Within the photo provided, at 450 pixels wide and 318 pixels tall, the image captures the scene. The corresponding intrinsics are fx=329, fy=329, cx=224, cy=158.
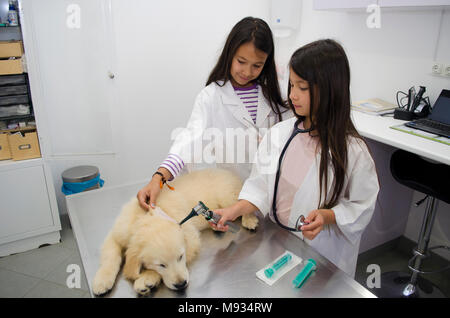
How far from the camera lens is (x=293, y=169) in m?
1.11

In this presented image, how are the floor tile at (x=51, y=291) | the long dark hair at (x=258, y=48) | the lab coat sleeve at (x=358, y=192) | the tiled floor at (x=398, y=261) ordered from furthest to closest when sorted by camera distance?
1. the tiled floor at (x=398, y=261)
2. the floor tile at (x=51, y=291)
3. the long dark hair at (x=258, y=48)
4. the lab coat sleeve at (x=358, y=192)

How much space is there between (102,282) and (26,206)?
5.92 ft

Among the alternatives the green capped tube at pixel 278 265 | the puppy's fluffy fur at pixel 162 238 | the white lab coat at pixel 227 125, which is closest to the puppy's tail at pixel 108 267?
the puppy's fluffy fur at pixel 162 238

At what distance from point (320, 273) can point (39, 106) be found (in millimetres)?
2019

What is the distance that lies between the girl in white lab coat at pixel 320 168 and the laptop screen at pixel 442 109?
1.16 meters

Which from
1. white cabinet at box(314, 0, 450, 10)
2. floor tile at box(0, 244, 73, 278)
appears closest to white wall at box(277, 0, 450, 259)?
white cabinet at box(314, 0, 450, 10)

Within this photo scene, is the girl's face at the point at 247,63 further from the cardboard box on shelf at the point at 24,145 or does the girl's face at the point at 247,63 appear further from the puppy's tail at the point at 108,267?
the cardboard box on shelf at the point at 24,145

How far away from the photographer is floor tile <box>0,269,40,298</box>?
199cm

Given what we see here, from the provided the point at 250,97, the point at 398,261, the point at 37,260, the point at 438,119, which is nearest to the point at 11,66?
the point at 37,260

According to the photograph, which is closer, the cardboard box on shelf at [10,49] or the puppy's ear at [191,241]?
the puppy's ear at [191,241]

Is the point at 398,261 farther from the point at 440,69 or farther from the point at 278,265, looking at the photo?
the point at 278,265

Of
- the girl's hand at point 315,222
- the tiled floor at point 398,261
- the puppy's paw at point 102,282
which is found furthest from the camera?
the tiled floor at point 398,261

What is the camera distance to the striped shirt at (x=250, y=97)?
4.70 ft
